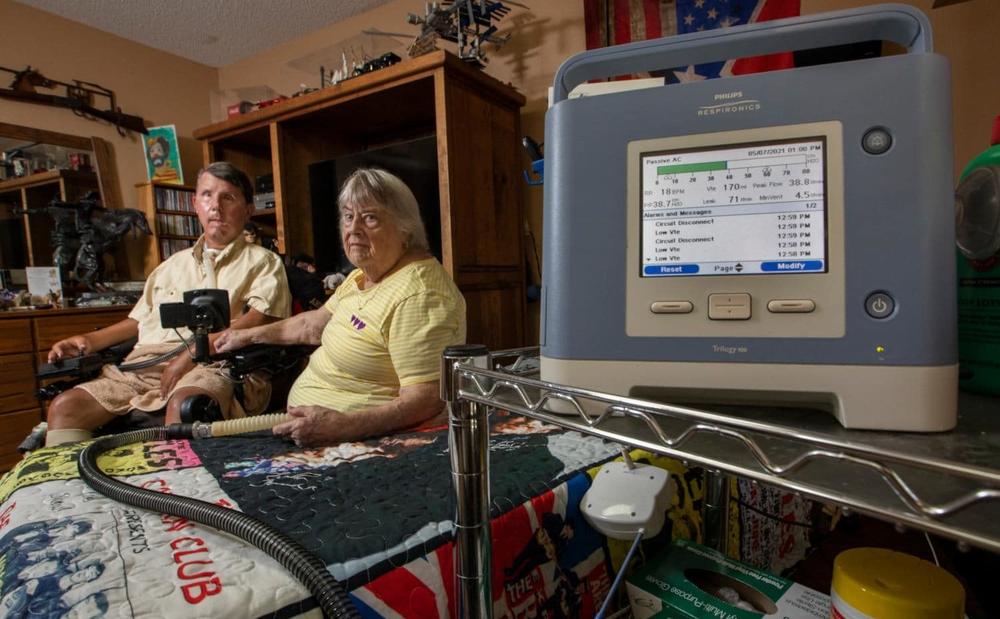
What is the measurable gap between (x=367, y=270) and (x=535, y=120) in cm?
127

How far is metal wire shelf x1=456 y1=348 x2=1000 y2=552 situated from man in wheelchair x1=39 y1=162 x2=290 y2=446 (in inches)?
44.6

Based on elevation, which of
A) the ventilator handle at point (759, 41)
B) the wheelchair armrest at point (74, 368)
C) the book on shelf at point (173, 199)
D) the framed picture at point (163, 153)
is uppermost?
the framed picture at point (163, 153)

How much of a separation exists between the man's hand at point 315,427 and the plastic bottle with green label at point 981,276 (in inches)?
34.1

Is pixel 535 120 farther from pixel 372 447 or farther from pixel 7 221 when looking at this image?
pixel 7 221

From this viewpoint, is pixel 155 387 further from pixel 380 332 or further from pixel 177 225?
pixel 177 225

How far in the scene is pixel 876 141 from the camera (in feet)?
1.10

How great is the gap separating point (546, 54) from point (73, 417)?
205cm

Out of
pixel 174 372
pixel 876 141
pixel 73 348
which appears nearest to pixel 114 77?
pixel 73 348

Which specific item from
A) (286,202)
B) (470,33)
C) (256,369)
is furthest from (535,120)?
(256,369)

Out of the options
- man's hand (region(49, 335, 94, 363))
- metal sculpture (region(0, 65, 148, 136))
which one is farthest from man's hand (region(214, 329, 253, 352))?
metal sculpture (region(0, 65, 148, 136))

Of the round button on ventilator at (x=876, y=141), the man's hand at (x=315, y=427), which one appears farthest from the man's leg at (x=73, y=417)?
the round button on ventilator at (x=876, y=141)

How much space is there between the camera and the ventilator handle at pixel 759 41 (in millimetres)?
358

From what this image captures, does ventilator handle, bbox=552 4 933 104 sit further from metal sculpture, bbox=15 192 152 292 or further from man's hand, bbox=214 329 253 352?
metal sculpture, bbox=15 192 152 292

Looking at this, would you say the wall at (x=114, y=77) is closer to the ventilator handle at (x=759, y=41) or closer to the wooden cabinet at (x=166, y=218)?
the wooden cabinet at (x=166, y=218)
